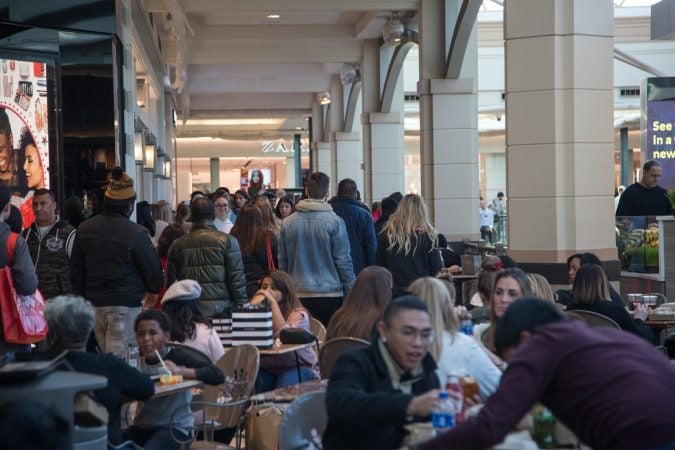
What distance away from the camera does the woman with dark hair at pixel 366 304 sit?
20.9ft

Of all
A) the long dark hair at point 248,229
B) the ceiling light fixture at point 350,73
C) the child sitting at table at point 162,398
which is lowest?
the child sitting at table at point 162,398

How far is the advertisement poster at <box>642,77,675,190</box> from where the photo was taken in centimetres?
1809

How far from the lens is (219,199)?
1219 cm

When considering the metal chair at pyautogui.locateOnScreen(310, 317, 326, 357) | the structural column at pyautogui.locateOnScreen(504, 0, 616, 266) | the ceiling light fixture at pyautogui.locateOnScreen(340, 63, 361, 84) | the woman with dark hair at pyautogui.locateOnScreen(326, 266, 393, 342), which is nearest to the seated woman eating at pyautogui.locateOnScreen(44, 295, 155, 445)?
the woman with dark hair at pyautogui.locateOnScreen(326, 266, 393, 342)

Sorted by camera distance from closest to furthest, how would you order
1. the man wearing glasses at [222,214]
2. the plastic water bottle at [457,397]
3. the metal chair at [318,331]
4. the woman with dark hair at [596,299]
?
the plastic water bottle at [457,397]
the woman with dark hair at [596,299]
the metal chair at [318,331]
the man wearing glasses at [222,214]

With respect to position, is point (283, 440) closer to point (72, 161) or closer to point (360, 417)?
point (360, 417)

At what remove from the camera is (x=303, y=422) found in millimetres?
4828

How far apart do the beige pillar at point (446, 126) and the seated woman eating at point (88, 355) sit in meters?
13.2

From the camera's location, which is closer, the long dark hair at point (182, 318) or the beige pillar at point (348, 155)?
the long dark hair at point (182, 318)

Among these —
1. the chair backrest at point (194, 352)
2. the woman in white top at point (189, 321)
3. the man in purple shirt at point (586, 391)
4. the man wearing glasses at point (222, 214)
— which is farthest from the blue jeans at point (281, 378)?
the man wearing glasses at point (222, 214)

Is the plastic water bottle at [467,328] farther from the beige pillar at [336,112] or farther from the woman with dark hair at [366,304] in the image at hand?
the beige pillar at [336,112]

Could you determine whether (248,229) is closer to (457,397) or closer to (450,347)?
(450,347)

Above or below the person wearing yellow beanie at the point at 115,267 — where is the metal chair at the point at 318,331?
below

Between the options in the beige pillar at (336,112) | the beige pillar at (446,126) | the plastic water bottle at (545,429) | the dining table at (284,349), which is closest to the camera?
the plastic water bottle at (545,429)
